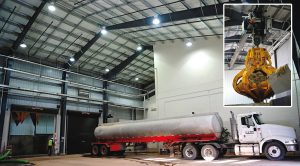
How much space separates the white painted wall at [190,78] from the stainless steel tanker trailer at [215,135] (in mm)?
2953

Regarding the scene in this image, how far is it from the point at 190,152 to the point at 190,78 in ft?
22.8

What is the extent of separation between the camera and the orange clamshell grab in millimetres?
10352

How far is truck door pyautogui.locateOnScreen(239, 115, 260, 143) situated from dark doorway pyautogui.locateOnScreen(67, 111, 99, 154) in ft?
49.5

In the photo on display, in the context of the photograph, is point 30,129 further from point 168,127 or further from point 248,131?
point 248,131

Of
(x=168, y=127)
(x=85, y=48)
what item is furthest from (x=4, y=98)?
(x=168, y=127)

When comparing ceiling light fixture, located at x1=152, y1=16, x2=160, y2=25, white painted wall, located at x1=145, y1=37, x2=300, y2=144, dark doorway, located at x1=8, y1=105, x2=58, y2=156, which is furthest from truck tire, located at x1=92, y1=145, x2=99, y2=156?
ceiling light fixture, located at x1=152, y1=16, x2=160, y2=25

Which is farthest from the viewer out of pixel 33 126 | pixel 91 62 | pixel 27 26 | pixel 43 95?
pixel 91 62

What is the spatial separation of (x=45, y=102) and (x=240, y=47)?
1687 cm

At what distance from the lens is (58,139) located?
912 inches

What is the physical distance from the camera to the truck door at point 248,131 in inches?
593

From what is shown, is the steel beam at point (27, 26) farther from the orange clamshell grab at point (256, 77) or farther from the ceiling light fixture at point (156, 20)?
the orange clamshell grab at point (256, 77)

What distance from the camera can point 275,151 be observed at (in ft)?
46.5

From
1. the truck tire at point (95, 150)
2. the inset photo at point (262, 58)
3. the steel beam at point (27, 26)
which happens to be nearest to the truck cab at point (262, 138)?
the inset photo at point (262, 58)

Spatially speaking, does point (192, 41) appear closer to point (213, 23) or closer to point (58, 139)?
point (213, 23)
